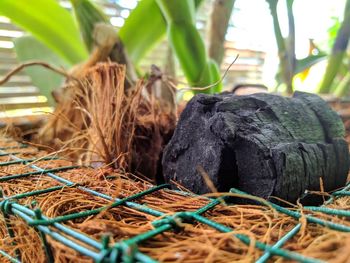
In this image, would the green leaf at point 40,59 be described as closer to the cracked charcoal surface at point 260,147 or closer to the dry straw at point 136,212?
the dry straw at point 136,212

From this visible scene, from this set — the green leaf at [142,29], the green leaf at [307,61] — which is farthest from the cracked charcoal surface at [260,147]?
the green leaf at [142,29]

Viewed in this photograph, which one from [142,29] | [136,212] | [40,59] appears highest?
[142,29]

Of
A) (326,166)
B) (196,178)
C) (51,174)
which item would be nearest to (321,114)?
(326,166)

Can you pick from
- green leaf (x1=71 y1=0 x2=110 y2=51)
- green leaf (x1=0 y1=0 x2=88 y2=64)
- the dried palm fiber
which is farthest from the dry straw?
green leaf (x1=0 y1=0 x2=88 y2=64)

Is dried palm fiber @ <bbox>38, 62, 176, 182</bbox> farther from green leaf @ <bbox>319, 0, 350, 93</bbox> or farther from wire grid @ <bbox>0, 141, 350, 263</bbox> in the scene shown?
green leaf @ <bbox>319, 0, 350, 93</bbox>

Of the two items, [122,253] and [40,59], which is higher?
[40,59]

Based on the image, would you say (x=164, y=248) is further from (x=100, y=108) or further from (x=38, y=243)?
(x=100, y=108)

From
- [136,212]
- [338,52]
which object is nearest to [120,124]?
[136,212]

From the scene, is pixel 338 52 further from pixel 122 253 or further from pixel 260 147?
pixel 122 253
